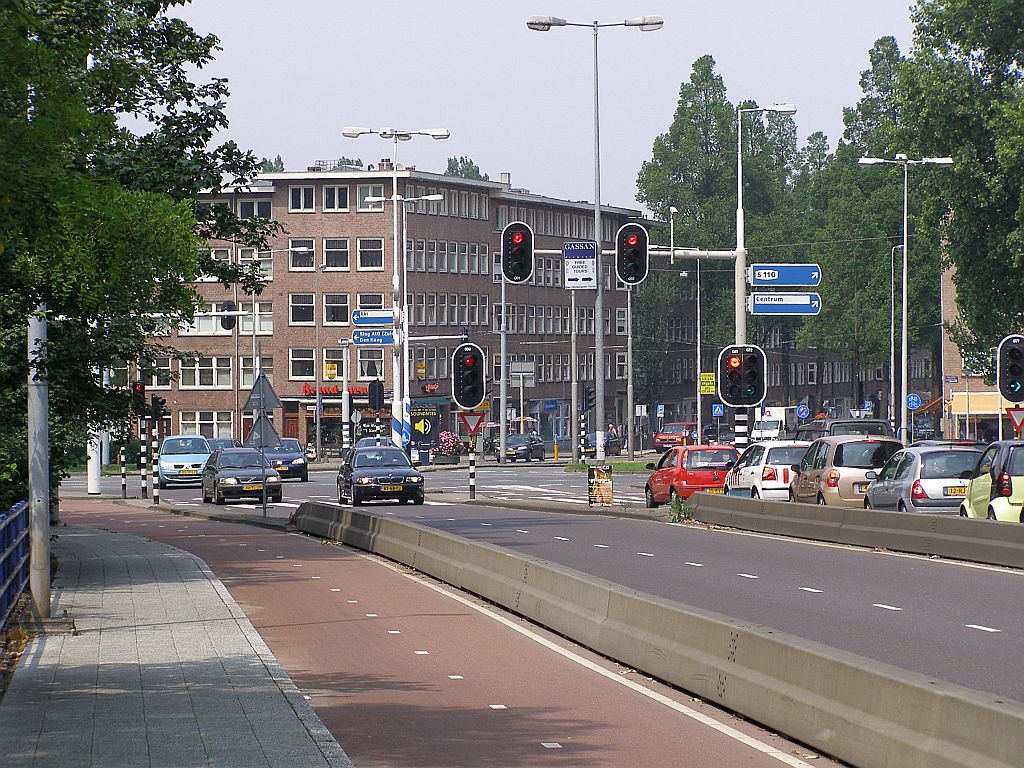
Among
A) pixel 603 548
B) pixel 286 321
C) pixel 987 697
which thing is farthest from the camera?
pixel 286 321

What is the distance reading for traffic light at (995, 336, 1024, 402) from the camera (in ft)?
108

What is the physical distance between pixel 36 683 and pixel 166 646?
2426mm

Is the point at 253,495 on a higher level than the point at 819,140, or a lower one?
lower

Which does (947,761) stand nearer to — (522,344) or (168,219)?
(168,219)

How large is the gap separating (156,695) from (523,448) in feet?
274

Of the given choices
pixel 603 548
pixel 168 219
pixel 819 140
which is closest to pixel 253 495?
pixel 603 548

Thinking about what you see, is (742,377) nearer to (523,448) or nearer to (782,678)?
(782,678)

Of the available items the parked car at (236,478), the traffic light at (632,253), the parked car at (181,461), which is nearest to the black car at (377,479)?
the parked car at (236,478)

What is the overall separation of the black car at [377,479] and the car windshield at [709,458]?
8359 millimetres

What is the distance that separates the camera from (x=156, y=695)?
11.8 m

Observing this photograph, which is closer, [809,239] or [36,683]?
[36,683]

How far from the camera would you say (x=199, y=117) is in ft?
80.9

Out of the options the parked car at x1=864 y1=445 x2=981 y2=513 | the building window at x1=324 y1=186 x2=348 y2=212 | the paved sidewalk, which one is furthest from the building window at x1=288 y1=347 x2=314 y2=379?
the paved sidewalk

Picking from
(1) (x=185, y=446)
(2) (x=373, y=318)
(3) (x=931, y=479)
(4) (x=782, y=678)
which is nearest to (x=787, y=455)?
(3) (x=931, y=479)
